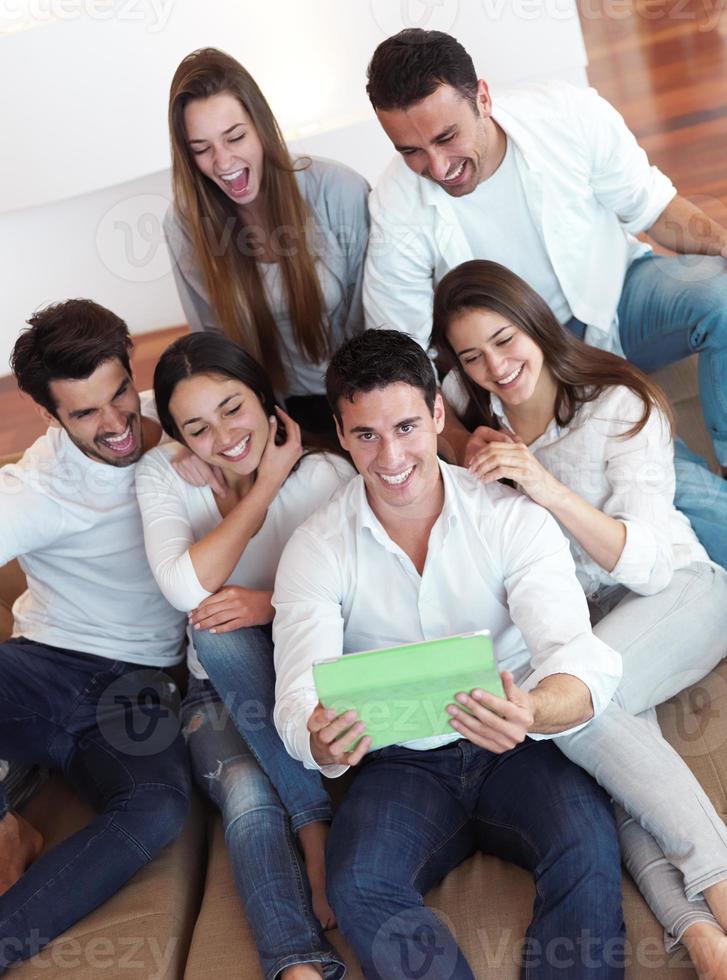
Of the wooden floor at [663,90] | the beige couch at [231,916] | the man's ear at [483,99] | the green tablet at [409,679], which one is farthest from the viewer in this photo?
the wooden floor at [663,90]

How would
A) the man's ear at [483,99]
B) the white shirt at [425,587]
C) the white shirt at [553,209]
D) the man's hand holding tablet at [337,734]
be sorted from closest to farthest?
the man's hand holding tablet at [337,734] < the white shirt at [425,587] < the man's ear at [483,99] < the white shirt at [553,209]

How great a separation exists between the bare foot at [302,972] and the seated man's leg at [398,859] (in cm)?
9

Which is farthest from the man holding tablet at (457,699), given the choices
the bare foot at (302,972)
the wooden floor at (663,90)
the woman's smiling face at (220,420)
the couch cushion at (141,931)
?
the wooden floor at (663,90)

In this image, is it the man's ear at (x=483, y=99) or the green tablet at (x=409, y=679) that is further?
the man's ear at (x=483, y=99)

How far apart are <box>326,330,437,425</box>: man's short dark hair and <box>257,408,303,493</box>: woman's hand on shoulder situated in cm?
28

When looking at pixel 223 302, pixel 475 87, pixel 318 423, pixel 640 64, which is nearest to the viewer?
pixel 475 87

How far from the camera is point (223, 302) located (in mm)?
2602

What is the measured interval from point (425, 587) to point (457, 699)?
388 millimetres

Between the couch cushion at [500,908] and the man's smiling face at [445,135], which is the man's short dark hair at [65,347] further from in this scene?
the couch cushion at [500,908]

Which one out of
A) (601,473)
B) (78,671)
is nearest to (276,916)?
(78,671)

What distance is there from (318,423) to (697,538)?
974mm

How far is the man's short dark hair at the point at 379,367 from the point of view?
6.39 feet

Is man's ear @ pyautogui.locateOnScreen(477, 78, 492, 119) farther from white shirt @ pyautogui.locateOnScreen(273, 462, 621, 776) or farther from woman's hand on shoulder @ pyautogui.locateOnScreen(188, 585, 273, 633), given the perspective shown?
woman's hand on shoulder @ pyautogui.locateOnScreen(188, 585, 273, 633)

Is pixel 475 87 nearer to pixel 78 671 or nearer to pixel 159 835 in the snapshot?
pixel 78 671
